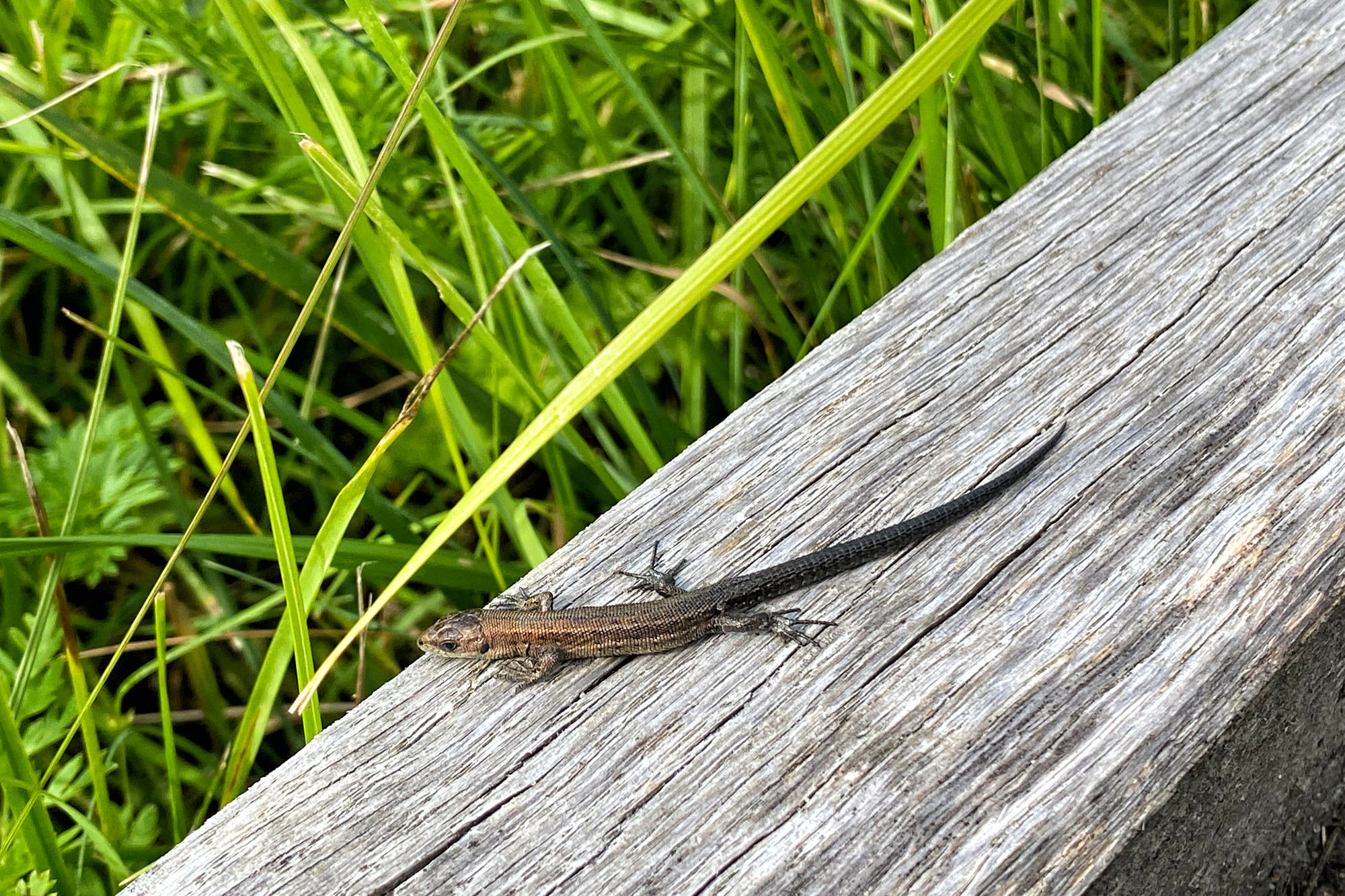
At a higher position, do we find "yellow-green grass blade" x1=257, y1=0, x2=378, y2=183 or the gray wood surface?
"yellow-green grass blade" x1=257, y1=0, x2=378, y2=183

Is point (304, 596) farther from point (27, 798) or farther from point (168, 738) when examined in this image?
point (27, 798)

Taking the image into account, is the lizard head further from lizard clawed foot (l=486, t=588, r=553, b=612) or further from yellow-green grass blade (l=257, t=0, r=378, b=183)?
yellow-green grass blade (l=257, t=0, r=378, b=183)

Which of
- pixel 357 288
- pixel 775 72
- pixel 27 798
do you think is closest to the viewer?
pixel 27 798

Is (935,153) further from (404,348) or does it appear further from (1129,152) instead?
(404,348)

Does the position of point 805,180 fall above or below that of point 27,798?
above

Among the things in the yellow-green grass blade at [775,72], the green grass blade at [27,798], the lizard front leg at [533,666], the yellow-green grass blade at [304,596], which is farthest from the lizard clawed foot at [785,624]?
the green grass blade at [27,798]

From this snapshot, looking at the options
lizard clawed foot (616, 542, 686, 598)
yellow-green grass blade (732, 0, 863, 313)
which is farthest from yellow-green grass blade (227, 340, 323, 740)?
yellow-green grass blade (732, 0, 863, 313)

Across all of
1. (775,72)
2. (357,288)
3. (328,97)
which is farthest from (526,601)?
(357,288)

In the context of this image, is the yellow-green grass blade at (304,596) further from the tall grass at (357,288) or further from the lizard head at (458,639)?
the lizard head at (458,639)

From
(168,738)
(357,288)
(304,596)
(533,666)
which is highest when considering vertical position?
(357,288)
